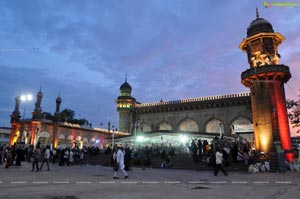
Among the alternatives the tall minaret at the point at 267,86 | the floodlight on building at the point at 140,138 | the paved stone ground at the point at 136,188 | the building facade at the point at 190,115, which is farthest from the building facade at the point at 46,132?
the paved stone ground at the point at 136,188

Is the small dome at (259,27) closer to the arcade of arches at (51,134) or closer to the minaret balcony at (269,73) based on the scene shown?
the minaret balcony at (269,73)

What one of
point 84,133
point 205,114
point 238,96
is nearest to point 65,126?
point 84,133

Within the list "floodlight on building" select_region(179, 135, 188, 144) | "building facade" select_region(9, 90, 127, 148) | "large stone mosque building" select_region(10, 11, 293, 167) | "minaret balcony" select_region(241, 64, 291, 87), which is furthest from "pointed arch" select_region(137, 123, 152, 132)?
"minaret balcony" select_region(241, 64, 291, 87)

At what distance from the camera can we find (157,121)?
144 ft

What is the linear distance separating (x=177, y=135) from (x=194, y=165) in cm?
1310

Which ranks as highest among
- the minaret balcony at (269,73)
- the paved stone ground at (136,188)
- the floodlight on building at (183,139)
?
the minaret balcony at (269,73)

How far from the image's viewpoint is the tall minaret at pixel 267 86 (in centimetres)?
2478

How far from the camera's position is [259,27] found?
1098 inches

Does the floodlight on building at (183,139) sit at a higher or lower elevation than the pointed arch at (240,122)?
lower

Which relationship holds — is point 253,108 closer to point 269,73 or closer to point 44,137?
point 269,73

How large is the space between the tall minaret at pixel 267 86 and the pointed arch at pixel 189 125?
13.7 m

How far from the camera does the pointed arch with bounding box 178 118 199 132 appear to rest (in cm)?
4007

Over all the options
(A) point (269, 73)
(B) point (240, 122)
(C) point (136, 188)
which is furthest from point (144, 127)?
(C) point (136, 188)

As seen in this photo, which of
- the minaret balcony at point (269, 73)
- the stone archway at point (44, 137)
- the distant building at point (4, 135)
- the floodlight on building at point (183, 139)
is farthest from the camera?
the distant building at point (4, 135)
